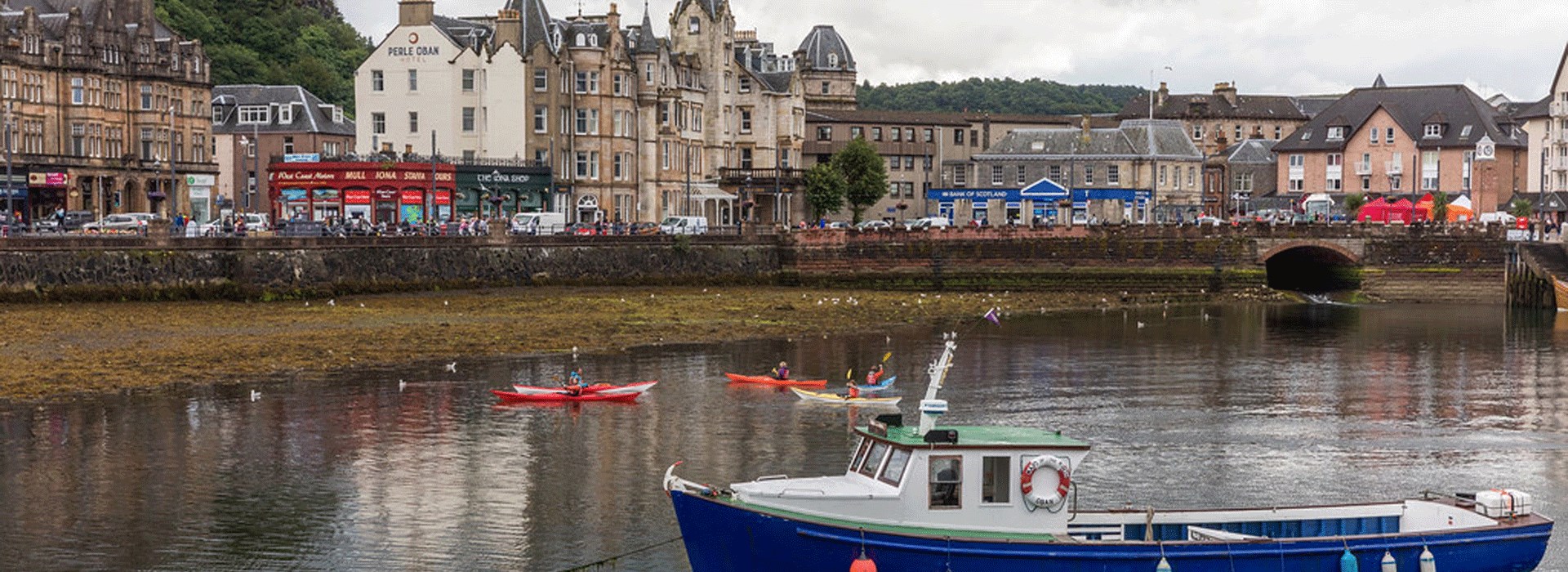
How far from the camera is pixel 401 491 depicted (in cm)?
3481

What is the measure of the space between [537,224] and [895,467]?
65048 mm

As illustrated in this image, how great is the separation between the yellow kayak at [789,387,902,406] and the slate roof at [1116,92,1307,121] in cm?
10616

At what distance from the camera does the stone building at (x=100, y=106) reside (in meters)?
92.0

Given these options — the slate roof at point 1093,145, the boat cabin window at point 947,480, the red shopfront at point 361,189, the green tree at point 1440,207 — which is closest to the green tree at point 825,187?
the slate roof at point 1093,145

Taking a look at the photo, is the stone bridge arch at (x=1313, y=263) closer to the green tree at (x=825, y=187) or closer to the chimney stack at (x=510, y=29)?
the green tree at (x=825, y=187)

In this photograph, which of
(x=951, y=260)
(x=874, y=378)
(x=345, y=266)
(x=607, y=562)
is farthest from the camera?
(x=951, y=260)

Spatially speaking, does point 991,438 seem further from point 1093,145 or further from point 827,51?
point 827,51

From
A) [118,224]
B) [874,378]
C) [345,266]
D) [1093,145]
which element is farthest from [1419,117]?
[874,378]

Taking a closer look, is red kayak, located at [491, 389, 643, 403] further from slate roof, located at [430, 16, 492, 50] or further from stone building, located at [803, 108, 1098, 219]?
stone building, located at [803, 108, 1098, 219]

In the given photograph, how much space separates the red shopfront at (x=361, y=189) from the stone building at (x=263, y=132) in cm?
1949

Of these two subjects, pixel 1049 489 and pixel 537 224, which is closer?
pixel 1049 489

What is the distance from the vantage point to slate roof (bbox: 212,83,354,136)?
118m

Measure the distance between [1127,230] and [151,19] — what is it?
5465 cm

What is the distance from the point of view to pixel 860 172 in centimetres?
12194
